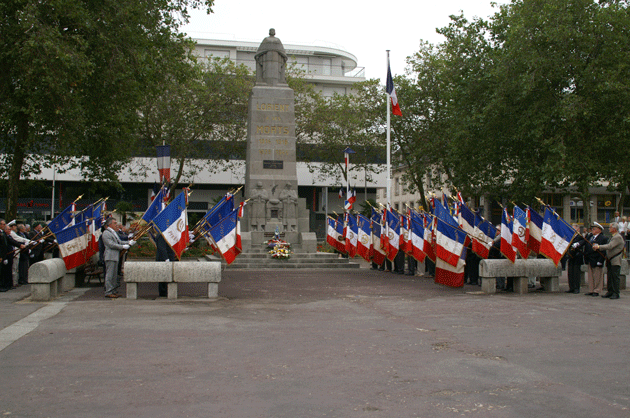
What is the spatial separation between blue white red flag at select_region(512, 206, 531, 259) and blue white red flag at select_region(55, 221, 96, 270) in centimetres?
1020

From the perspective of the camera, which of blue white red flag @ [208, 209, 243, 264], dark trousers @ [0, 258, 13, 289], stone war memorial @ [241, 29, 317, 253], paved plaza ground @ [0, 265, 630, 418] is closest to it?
paved plaza ground @ [0, 265, 630, 418]

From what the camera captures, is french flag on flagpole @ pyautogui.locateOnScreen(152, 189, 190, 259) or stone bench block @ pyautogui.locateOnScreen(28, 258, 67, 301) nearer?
stone bench block @ pyautogui.locateOnScreen(28, 258, 67, 301)

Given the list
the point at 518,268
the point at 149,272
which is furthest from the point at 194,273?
the point at 518,268

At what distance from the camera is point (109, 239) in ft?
42.8

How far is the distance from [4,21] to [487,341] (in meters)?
17.1

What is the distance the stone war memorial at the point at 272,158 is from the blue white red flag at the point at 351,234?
2.49 meters

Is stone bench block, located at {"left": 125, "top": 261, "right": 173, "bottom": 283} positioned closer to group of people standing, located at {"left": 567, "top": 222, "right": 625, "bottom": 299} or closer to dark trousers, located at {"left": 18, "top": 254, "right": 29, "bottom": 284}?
dark trousers, located at {"left": 18, "top": 254, "right": 29, "bottom": 284}

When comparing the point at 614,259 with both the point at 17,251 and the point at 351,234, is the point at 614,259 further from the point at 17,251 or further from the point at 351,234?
the point at 17,251

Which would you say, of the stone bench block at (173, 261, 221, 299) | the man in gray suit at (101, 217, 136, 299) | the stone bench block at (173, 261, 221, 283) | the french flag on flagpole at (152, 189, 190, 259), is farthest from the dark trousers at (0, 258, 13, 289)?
the stone bench block at (173, 261, 221, 283)

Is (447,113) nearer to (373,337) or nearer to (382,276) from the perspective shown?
(382,276)

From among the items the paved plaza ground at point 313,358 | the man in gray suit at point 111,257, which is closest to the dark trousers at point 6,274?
the paved plaza ground at point 313,358

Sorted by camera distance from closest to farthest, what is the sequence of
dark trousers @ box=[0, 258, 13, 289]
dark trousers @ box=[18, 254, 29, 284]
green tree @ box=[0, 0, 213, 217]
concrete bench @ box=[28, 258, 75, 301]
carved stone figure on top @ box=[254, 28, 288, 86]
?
1. concrete bench @ box=[28, 258, 75, 301]
2. dark trousers @ box=[0, 258, 13, 289]
3. dark trousers @ box=[18, 254, 29, 284]
4. green tree @ box=[0, 0, 213, 217]
5. carved stone figure on top @ box=[254, 28, 288, 86]

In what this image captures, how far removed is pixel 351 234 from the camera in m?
25.2

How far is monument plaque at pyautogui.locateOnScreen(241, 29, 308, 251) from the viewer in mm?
27641
